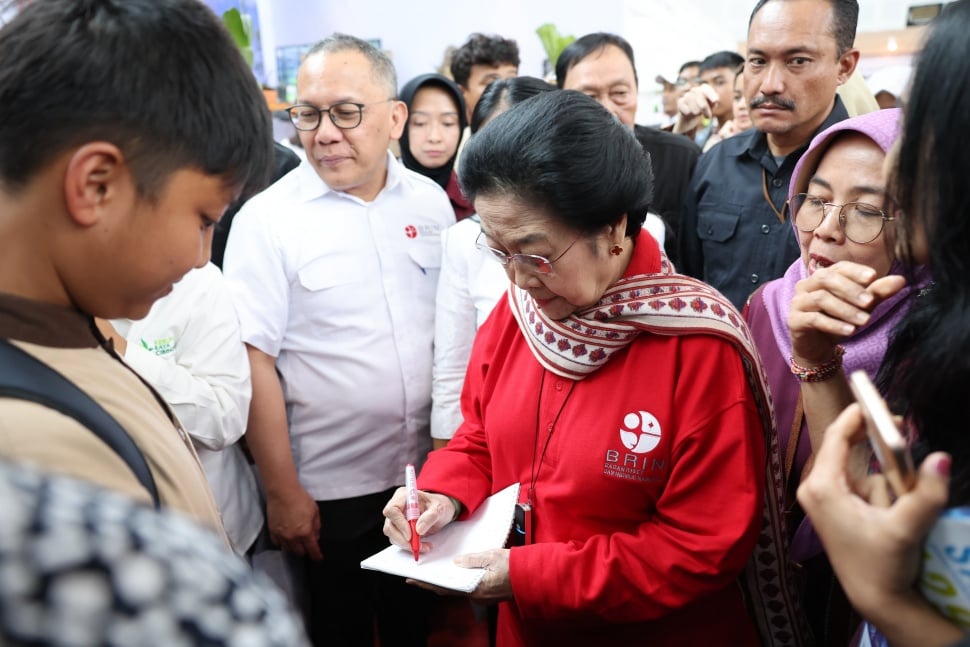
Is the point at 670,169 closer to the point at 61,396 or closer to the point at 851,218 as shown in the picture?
the point at 851,218

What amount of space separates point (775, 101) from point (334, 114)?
1467 millimetres

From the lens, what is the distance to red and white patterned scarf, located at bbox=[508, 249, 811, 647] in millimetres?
1382

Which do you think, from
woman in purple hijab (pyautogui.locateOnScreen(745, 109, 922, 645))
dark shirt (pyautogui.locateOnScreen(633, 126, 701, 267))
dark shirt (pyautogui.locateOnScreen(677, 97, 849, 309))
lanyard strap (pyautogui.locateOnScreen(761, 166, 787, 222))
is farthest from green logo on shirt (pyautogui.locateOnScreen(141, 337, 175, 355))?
dark shirt (pyautogui.locateOnScreen(633, 126, 701, 267))

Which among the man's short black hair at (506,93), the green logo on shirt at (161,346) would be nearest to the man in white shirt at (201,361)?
the green logo on shirt at (161,346)

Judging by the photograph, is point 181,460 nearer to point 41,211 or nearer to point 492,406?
point 41,211

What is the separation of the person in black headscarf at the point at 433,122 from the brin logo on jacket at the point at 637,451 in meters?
2.03

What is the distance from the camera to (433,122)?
128 inches

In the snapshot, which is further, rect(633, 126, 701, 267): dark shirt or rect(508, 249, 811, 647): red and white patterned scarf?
rect(633, 126, 701, 267): dark shirt

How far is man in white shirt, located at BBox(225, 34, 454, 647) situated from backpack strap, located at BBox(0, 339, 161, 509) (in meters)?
1.42

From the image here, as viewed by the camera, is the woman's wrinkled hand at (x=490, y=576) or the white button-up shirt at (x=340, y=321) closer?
the woman's wrinkled hand at (x=490, y=576)

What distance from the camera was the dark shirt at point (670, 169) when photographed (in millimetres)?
3176

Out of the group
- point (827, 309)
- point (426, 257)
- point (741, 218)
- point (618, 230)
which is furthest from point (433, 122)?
point (827, 309)

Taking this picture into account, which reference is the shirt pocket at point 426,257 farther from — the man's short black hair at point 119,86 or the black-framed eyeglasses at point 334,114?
the man's short black hair at point 119,86

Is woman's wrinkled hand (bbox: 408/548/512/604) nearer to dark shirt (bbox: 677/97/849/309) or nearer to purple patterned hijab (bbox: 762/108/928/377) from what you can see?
purple patterned hijab (bbox: 762/108/928/377)
